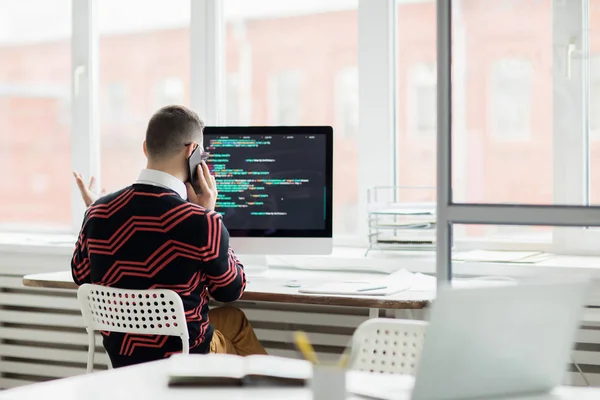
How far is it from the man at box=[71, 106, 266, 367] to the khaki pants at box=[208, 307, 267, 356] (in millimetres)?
285

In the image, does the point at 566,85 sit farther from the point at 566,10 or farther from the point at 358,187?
the point at 358,187

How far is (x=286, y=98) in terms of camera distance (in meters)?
3.62

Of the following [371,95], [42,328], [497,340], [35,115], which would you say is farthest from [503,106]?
[35,115]

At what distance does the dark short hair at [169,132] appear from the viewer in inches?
101

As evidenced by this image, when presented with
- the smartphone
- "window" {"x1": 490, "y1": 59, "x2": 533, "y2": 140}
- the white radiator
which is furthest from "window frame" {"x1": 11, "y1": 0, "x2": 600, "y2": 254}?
the smartphone

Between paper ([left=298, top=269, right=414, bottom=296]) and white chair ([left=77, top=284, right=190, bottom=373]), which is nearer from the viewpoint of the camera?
white chair ([left=77, top=284, right=190, bottom=373])

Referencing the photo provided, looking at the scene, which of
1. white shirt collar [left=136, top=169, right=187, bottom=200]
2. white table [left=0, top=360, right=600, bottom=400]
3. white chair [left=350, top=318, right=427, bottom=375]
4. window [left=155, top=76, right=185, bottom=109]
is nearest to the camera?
white table [left=0, top=360, right=600, bottom=400]

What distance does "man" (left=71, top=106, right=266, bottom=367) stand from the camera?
7.71 ft

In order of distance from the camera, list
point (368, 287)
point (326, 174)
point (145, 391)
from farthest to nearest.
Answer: point (326, 174) → point (368, 287) → point (145, 391)

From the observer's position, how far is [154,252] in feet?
7.70

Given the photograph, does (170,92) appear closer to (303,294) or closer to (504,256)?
(303,294)

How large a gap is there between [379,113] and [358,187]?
32 cm

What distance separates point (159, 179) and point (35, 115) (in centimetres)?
189

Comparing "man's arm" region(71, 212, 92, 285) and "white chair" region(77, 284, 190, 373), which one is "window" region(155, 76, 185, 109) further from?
"white chair" region(77, 284, 190, 373)
